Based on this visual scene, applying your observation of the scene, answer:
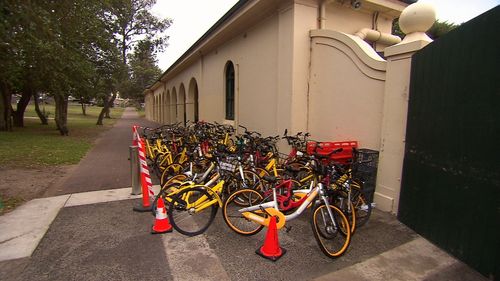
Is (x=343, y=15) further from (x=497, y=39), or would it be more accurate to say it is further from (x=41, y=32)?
(x=41, y=32)

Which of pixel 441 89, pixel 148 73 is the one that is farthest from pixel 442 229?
pixel 148 73

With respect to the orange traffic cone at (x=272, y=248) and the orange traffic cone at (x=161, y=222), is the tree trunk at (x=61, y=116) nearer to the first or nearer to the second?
the orange traffic cone at (x=161, y=222)

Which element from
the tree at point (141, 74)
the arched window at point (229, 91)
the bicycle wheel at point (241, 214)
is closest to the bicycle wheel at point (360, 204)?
the bicycle wheel at point (241, 214)

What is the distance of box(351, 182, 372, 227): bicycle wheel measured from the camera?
388 cm

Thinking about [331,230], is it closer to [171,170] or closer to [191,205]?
[191,205]

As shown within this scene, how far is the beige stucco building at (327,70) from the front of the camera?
14.1ft

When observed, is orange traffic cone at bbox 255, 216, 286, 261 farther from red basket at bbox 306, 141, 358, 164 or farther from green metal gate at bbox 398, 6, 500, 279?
red basket at bbox 306, 141, 358, 164

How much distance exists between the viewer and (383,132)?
4461mm

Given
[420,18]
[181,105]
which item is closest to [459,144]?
[420,18]

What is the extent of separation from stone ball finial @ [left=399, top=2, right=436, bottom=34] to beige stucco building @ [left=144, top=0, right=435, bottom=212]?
0.04 ft

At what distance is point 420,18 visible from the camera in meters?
4.06

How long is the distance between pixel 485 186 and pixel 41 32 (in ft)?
26.4

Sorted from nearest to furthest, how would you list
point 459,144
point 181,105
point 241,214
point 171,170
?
point 459,144, point 241,214, point 171,170, point 181,105

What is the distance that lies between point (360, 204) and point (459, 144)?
4.82ft
